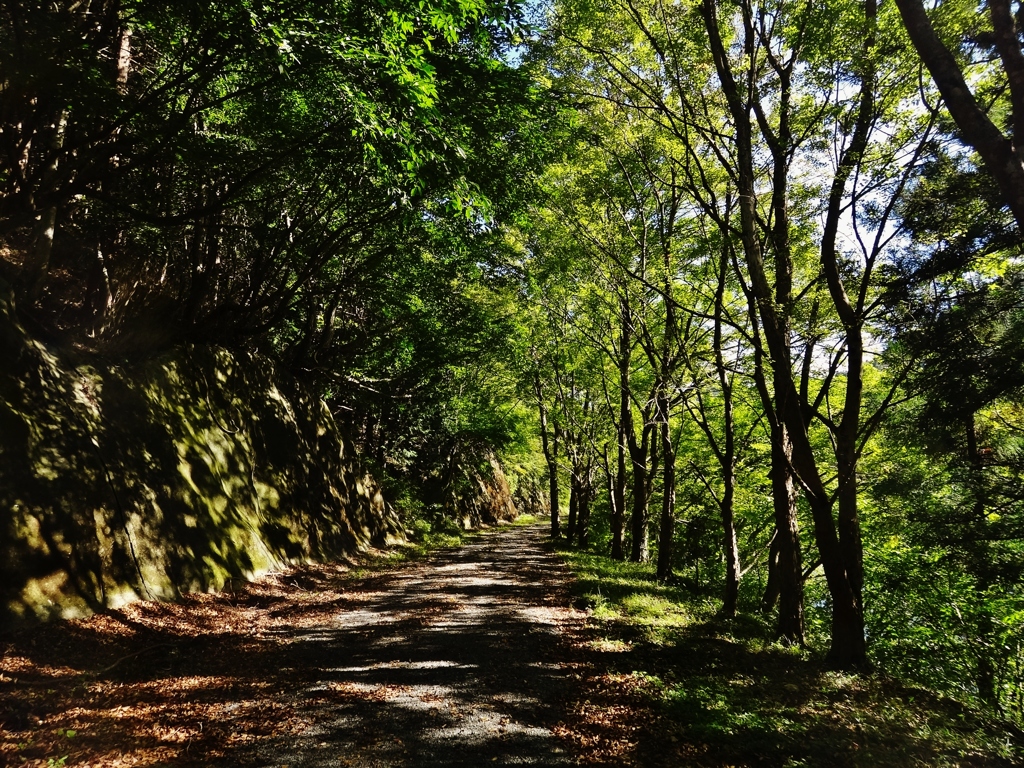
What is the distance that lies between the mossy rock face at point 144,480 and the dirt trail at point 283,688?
2.25 ft

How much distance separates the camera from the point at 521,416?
3006 centimetres

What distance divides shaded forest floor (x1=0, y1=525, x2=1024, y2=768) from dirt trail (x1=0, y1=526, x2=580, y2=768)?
1.0 inches

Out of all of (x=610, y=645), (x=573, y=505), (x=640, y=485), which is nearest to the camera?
(x=610, y=645)

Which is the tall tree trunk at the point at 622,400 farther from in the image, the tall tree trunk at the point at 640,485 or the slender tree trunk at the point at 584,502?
the slender tree trunk at the point at 584,502

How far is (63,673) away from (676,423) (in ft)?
58.1

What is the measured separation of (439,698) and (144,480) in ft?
22.0

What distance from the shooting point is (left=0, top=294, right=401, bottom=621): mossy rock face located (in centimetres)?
665

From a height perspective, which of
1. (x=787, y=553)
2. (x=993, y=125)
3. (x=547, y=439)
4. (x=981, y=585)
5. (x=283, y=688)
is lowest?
(x=283, y=688)

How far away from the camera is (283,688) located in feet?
19.9

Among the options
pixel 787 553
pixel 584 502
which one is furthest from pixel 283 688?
pixel 584 502

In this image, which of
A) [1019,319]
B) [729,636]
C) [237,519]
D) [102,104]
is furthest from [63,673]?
[1019,319]

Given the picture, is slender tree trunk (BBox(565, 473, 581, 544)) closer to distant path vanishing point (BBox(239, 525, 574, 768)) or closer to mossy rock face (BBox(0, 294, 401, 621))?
mossy rock face (BBox(0, 294, 401, 621))

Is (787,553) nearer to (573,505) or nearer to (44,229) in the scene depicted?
(44,229)

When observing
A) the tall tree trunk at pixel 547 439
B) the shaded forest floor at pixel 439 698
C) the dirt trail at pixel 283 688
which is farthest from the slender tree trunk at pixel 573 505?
the shaded forest floor at pixel 439 698
